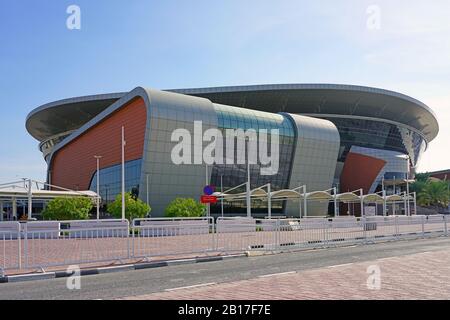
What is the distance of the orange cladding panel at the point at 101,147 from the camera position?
51094 mm

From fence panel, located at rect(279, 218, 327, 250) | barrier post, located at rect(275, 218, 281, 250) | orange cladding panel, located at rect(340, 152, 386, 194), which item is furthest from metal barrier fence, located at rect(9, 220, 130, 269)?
orange cladding panel, located at rect(340, 152, 386, 194)

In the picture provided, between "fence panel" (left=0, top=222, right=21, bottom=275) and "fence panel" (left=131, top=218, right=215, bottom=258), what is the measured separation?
368 centimetres

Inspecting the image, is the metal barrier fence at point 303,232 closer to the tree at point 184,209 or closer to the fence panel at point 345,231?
the fence panel at point 345,231

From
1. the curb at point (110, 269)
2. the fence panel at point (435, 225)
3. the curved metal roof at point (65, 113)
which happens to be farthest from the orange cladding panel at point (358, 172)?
the curb at point (110, 269)

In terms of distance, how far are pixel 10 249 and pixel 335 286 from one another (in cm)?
1073

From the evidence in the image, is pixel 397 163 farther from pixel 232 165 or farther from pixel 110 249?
pixel 110 249

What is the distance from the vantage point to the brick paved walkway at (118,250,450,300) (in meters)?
8.52

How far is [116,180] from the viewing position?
55.8 meters

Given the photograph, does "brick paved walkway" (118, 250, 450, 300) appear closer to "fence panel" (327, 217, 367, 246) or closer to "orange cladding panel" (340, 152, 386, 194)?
"fence panel" (327, 217, 367, 246)

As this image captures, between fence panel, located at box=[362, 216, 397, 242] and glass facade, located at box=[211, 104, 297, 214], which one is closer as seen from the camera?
fence panel, located at box=[362, 216, 397, 242]

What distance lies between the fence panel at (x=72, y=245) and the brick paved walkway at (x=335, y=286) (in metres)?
6.10

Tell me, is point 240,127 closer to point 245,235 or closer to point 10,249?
point 245,235

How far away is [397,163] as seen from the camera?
8494cm

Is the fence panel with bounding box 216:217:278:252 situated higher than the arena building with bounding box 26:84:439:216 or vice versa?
the arena building with bounding box 26:84:439:216
